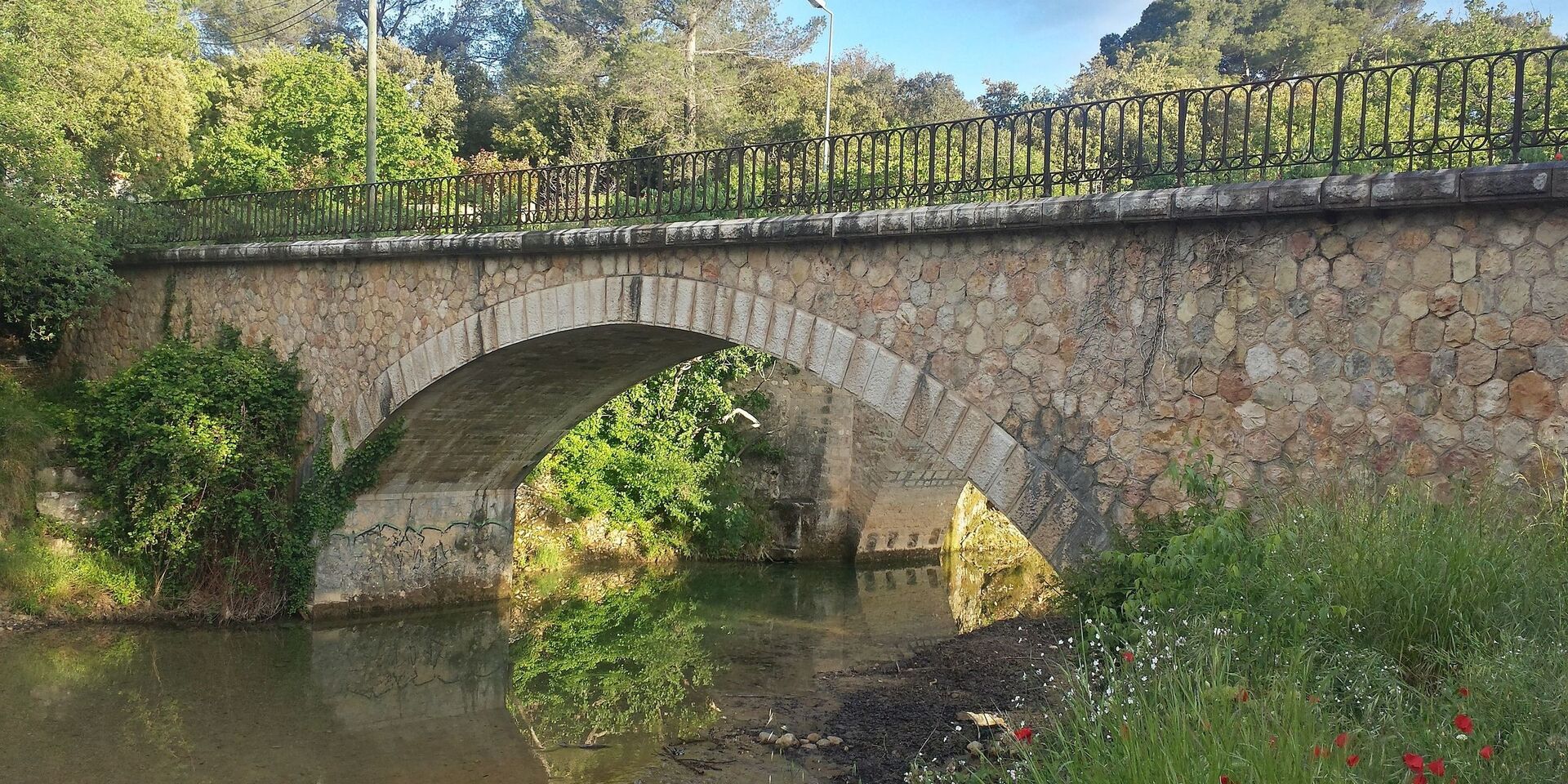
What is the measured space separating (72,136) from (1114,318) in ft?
45.3

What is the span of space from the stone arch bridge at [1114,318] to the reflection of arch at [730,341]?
18 mm

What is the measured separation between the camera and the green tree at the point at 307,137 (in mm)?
16625

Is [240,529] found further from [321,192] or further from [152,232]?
[152,232]

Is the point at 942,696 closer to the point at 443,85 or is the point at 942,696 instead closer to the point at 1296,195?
the point at 1296,195

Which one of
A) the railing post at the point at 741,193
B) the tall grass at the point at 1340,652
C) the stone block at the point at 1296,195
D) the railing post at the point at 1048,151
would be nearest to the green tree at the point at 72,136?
the railing post at the point at 741,193

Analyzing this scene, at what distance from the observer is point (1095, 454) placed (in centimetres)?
626

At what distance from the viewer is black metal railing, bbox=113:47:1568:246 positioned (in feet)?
17.6

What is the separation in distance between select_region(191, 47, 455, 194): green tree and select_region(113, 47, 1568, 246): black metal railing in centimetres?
288

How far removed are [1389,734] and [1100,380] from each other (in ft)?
9.65

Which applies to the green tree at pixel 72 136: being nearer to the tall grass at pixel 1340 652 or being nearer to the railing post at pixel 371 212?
the railing post at pixel 371 212

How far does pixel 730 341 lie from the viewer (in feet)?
28.2

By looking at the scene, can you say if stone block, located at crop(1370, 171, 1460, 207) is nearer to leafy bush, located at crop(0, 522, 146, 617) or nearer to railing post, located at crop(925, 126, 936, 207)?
railing post, located at crop(925, 126, 936, 207)

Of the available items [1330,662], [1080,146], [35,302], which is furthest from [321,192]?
[1330,662]

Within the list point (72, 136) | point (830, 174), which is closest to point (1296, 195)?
point (830, 174)
